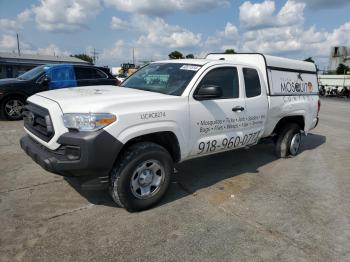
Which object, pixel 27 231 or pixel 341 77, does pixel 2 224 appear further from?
pixel 341 77

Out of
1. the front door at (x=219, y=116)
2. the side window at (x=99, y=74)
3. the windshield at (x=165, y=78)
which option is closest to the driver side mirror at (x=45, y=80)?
the side window at (x=99, y=74)

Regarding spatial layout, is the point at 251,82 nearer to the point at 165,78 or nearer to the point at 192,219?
the point at 165,78

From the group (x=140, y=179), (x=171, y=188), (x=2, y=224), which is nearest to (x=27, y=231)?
(x=2, y=224)

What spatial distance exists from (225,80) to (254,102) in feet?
2.35

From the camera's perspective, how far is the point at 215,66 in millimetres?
4895

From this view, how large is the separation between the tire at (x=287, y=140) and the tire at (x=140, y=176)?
334cm

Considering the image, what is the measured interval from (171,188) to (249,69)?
2.36 m

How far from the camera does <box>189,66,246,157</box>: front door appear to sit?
14.8 feet

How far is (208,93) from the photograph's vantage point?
4.37 metres

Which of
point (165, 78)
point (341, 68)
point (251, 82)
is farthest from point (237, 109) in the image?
point (341, 68)

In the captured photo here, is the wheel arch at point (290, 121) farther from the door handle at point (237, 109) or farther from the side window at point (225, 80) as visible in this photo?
the side window at point (225, 80)

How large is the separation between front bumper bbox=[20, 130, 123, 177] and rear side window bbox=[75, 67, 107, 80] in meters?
7.80

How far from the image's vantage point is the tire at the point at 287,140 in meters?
6.74

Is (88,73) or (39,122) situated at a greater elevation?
(88,73)
